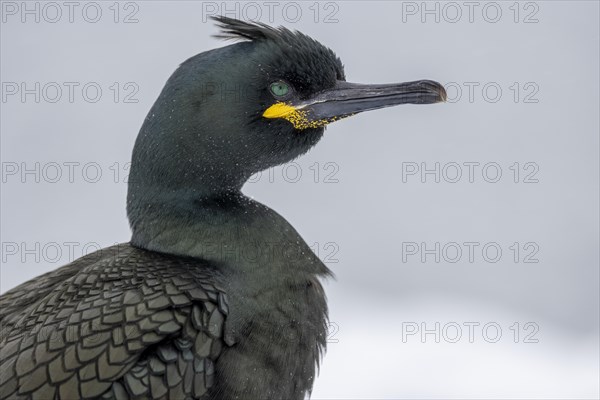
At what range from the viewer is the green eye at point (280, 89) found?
9.27 feet

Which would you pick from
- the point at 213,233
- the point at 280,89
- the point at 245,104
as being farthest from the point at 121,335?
the point at 280,89

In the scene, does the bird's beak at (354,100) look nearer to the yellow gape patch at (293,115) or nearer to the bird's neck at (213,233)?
the yellow gape patch at (293,115)

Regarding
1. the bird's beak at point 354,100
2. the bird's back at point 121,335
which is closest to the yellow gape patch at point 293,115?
the bird's beak at point 354,100

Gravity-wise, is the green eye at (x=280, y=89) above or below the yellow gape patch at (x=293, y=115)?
above

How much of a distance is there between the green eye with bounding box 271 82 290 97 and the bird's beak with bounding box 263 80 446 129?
0.07 m

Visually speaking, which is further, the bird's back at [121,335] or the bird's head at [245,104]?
the bird's head at [245,104]

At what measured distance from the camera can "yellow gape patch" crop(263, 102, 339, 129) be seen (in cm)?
283

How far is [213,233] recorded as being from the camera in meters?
2.78

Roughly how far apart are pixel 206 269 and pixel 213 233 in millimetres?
130

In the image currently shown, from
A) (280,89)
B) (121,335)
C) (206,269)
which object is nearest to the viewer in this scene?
(121,335)

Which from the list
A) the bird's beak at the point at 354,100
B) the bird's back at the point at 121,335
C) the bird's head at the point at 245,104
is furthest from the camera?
the bird's beak at the point at 354,100

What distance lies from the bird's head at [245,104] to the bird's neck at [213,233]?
0.19 feet

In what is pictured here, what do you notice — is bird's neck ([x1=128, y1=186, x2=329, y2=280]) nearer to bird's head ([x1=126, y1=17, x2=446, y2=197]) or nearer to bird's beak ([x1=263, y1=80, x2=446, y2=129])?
bird's head ([x1=126, y1=17, x2=446, y2=197])

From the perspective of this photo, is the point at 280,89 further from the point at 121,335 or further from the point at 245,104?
the point at 121,335
